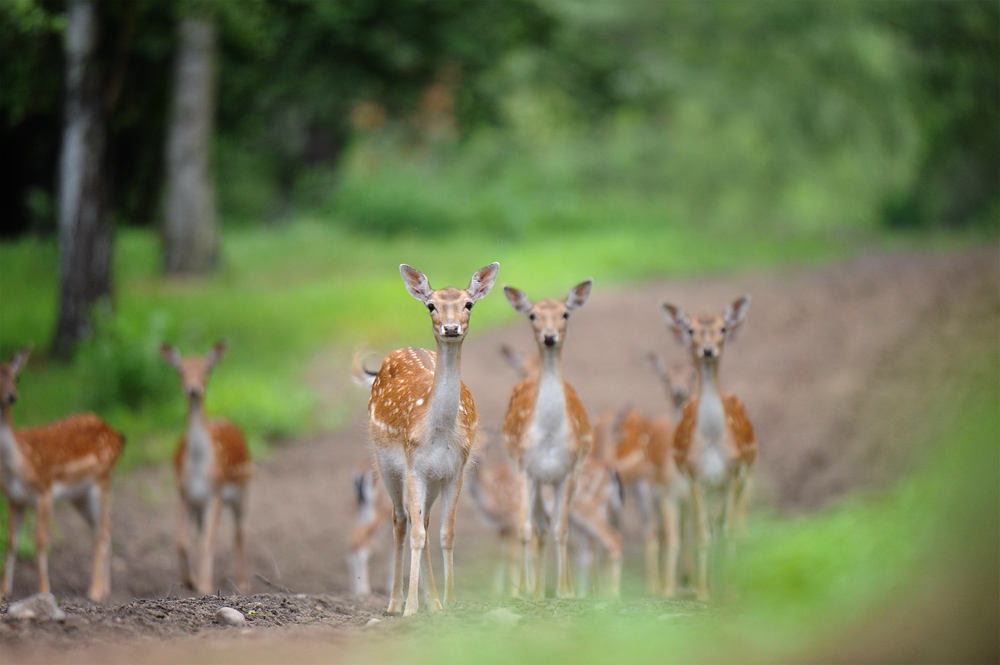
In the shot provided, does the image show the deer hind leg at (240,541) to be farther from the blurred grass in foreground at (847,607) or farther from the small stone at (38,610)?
the blurred grass in foreground at (847,607)

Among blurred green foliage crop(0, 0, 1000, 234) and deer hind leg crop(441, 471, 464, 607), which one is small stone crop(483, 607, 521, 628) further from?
blurred green foliage crop(0, 0, 1000, 234)

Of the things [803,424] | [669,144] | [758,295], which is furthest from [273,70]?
[669,144]

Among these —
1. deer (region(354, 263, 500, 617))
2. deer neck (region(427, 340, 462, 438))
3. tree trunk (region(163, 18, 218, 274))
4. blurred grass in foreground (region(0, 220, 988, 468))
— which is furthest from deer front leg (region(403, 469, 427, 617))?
tree trunk (region(163, 18, 218, 274))

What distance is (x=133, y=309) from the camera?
14055mm

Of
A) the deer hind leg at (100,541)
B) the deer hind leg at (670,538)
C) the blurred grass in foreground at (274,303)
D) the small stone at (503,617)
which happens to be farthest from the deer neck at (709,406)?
the blurred grass in foreground at (274,303)

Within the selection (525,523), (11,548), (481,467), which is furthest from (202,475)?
(525,523)

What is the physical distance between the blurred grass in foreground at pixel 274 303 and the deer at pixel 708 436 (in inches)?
225

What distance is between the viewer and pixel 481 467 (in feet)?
27.0

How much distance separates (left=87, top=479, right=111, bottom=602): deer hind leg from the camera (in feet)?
23.5

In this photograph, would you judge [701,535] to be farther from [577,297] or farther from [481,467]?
[481,467]

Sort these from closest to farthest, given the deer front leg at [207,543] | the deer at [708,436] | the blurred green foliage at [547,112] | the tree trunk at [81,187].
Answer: the deer at [708,436] → the deer front leg at [207,543] → the tree trunk at [81,187] → the blurred green foliage at [547,112]

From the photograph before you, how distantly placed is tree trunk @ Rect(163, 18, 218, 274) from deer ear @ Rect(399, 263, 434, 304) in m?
11.7

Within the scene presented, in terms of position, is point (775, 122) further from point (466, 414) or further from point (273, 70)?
point (466, 414)

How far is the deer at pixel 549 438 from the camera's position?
20.9ft
